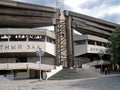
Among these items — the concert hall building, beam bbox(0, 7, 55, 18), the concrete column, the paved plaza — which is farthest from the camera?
the concrete column

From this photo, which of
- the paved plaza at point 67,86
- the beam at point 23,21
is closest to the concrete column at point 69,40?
the beam at point 23,21

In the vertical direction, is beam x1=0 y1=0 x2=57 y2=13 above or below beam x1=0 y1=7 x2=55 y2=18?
above

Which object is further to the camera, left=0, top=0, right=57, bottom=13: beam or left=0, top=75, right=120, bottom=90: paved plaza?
left=0, top=0, right=57, bottom=13: beam

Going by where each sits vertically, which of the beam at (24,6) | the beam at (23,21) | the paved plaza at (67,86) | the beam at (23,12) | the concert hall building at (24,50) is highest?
the beam at (24,6)

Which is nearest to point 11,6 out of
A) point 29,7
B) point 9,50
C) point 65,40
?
point 29,7

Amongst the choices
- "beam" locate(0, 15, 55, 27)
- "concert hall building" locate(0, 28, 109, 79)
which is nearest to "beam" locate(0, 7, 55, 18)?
"beam" locate(0, 15, 55, 27)

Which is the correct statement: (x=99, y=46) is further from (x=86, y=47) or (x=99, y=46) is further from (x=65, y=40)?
(x=65, y=40)

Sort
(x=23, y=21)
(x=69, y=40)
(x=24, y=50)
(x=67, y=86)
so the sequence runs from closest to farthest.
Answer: (x=67, y=86)
(x=24, y=50)
(x=23, y=21)
(x=69, y=40)

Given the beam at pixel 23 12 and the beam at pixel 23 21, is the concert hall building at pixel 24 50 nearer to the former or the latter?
the beam at pixel 23 21

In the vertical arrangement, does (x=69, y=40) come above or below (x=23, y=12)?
below

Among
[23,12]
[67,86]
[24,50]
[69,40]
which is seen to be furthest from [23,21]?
[67,86]

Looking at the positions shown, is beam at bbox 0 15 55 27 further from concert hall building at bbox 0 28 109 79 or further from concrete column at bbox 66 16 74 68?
concrete column at bbox 66 16 74 68

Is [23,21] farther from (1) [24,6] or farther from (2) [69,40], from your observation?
(2) [69,40]

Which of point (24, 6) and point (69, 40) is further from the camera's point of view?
point (69, 40)
